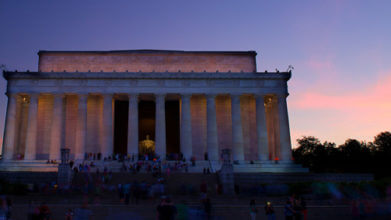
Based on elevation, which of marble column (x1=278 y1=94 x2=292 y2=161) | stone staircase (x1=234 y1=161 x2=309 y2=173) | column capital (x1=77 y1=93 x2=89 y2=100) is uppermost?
column capital (x1=77 y1=93 x2=89 y2=100)

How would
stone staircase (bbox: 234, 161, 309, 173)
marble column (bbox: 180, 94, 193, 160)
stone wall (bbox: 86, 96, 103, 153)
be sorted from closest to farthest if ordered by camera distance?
stone staircase (bbox: 234, 161, 309, 173) → marble column (bbox: 180, 94, 193, 160) → stone wall (bbox: 86, 96, 103, 153)

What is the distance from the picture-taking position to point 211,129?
54.4 m

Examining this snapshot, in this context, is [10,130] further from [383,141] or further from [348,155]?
[383,141]

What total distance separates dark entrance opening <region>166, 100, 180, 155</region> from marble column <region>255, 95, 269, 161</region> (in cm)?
1288

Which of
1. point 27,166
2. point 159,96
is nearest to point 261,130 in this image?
point 159,96

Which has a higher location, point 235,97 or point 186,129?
point 235,97

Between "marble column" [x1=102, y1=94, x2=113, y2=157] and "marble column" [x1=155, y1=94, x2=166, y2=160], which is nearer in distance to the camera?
"marble column" [x1=155, y1=94, x2=166, y2=160]

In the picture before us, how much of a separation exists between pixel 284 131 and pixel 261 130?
314 cm

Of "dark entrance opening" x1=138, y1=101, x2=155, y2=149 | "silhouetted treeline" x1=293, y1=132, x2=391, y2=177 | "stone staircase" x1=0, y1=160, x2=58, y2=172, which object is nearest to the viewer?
"stone staircase" x1=0, y1=160, x2=58, y2=172

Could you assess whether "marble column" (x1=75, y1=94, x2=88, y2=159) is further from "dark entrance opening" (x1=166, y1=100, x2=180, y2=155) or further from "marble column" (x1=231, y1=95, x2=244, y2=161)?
"marble column" (x1=231, y1=95, x2=244, y2=161)

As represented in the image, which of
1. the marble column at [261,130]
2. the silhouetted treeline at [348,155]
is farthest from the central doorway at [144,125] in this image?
the silhouetted treeline at [348,155]

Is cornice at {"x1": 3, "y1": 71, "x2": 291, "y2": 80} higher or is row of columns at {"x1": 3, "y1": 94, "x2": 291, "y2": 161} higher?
cornice at {"x1": 3, "y1": 71, "x2": 291, "y2": 80}

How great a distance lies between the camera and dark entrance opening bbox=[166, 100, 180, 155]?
6034 centimetres

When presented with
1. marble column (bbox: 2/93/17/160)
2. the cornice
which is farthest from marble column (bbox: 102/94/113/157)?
marble column (bbox: 2/93/17/160)
